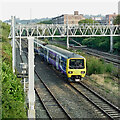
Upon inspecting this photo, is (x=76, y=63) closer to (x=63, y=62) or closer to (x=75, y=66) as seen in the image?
(x=75, y=66)

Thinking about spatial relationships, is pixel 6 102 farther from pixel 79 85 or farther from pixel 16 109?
pixel 79 85

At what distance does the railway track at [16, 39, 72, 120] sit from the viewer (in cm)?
1132

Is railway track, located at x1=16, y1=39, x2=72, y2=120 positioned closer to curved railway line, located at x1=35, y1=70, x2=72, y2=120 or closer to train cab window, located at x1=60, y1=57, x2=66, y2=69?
curved railway line, located at x1=35, y1=70, x2=72, y2=120

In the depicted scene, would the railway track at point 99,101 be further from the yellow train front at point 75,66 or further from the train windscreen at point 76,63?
the train windscreen at point 76,63

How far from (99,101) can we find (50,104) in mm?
2735

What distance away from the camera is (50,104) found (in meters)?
13.1

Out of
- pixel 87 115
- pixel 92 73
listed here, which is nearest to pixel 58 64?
pixel 92 73

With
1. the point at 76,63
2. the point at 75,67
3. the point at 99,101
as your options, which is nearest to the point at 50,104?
the point at 99,101

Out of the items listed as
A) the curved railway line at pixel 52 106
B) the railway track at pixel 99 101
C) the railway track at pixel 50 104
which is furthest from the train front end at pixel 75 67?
the curved railway line at pixel 52 106

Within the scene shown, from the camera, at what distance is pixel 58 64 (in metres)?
20.5

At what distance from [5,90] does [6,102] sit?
929mm

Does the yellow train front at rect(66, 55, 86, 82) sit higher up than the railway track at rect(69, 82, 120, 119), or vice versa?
the yellow train front at rect(66, 55, 86, 82)

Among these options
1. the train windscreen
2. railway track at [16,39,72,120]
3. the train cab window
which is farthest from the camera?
the train cab window

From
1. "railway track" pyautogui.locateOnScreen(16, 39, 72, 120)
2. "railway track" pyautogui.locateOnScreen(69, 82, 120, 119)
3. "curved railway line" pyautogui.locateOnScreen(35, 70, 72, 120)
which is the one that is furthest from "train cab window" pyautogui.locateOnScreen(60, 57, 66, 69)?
"curved railway line" pyautogui.locateOnScreen(35, 70, 72, 120)
